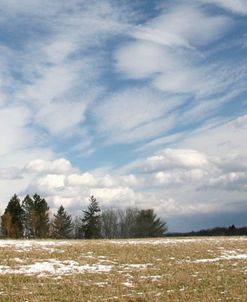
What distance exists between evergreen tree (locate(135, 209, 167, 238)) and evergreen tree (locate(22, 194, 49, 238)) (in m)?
22.7

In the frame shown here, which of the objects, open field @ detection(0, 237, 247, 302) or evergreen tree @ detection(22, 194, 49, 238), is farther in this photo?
evergreen tree @ detection(22, 194, 49, 238)

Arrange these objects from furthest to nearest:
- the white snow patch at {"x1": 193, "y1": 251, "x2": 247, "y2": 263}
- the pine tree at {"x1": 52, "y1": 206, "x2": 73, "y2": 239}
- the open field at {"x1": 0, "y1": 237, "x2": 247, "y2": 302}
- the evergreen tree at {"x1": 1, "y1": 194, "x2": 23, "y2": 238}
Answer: the pine tree at {"x1": 52, "y1": 206, "x2": 73, "y2": 239} < the evergreen tree at {"x1": 1, "y1": 194, "x2": 23, "y2": 238} < the white snow patch at {"x1": 193, "y1": 251, "x2": 247, "y2": 263} < the open field at {"x1": 0, "y1": 237, "x2": 247, "y2": 302}

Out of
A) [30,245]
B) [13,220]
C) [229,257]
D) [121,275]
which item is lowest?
[121,275]

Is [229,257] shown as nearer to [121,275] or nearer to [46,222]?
[121,275]

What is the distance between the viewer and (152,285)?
16.2m

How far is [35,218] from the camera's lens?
86.2m

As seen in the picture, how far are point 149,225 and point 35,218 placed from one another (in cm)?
2662

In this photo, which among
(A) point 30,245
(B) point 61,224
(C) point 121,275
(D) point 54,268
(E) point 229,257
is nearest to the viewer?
(C) point 121,275

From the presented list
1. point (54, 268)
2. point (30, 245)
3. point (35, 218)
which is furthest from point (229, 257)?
point (35, 218)

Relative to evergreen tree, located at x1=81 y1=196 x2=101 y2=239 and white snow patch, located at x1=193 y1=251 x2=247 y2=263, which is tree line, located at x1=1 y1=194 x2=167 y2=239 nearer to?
evergreen tree, located at x1=81 y1=196 x2=101 y2=239

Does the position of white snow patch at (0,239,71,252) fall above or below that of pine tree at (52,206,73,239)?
below

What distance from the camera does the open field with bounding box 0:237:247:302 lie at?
1445 centimetres

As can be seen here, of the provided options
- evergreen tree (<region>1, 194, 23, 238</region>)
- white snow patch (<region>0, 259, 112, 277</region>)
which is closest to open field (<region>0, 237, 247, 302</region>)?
white snow patch (<region>0, 259, 112, 277</region>)

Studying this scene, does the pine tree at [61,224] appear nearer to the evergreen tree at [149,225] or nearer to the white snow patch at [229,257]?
the evergreen tree at [149,225]
